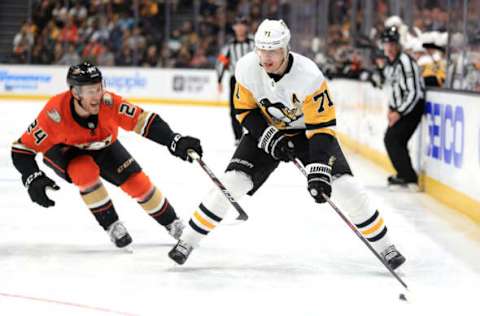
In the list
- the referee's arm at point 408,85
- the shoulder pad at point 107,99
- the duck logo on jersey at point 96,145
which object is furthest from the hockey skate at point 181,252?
the referee's arm at point 408,85

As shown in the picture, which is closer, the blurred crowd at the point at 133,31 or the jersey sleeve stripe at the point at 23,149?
the jersey sleeve stripe at the point at 23,149

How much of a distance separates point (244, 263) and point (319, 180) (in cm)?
75

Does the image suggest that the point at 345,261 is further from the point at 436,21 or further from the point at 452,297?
the point at 436,21

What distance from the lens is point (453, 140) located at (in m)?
6.47

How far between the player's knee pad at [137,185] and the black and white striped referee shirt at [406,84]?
2999 millimetres

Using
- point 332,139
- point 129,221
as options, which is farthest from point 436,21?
point 332,139

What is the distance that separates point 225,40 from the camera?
17531 millimetres

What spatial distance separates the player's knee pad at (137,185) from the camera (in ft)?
15.3

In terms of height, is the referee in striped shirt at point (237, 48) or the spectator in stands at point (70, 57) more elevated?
the referee in striped shirt at point (237, 48)

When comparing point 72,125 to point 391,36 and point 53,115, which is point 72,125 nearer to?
point 53,115

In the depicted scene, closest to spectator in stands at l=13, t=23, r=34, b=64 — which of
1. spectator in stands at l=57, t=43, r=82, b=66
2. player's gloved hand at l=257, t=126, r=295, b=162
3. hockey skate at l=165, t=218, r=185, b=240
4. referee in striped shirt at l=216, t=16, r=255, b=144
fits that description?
spectator in stands at l=57, t=43, r=82, b=66

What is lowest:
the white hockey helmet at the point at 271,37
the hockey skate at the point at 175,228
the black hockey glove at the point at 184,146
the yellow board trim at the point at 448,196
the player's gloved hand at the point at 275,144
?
the yellow board trim at the point at 448,196

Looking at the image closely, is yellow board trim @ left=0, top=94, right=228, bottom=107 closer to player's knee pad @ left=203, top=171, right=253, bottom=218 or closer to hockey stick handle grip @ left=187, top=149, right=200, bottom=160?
hockey stick handle grip @ left=187, top=149, right=200, bottom=160

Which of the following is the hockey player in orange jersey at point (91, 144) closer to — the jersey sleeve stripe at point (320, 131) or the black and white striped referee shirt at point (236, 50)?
the jersey sleeve stripe at point (320, 131)
